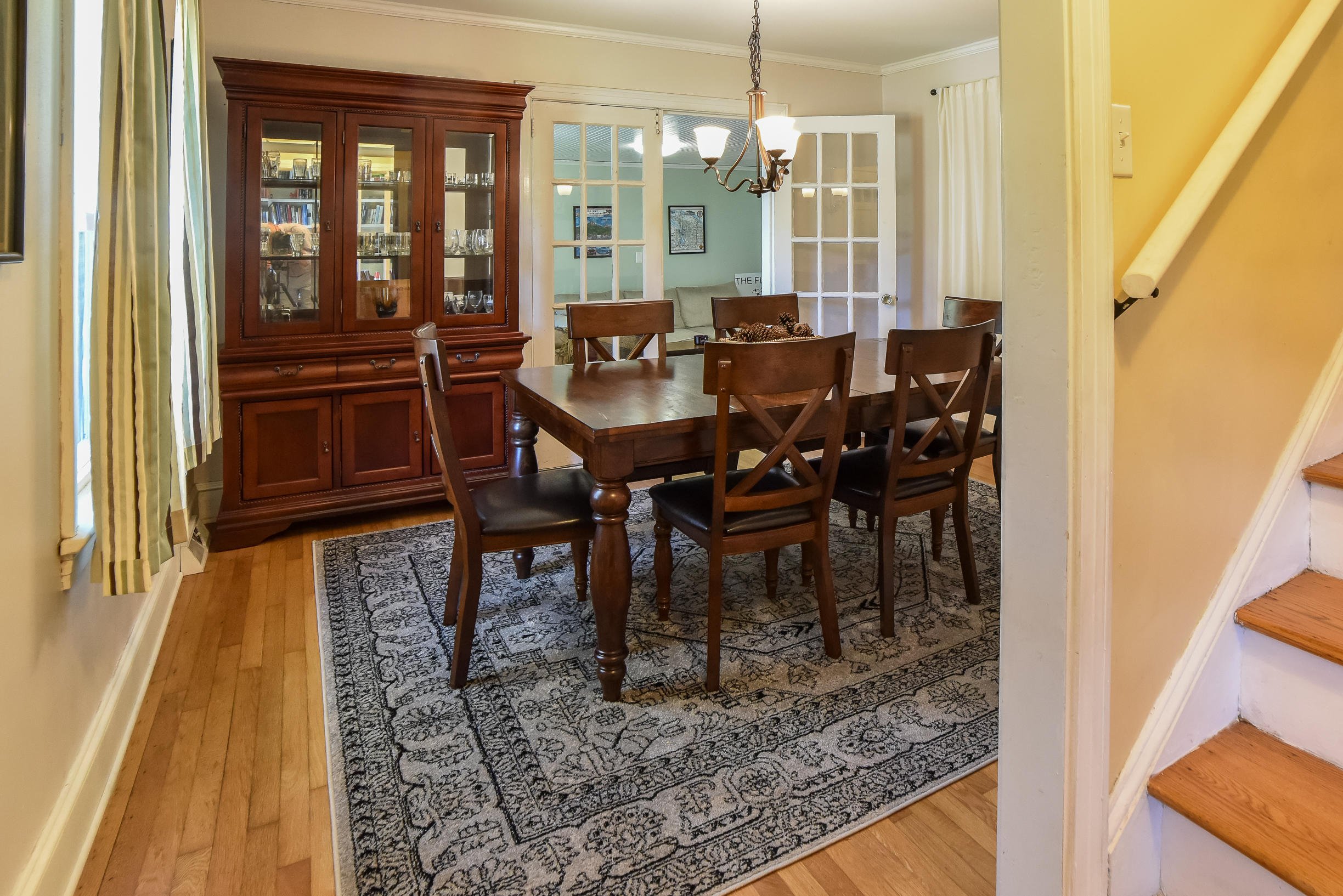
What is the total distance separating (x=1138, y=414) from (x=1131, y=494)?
12cm

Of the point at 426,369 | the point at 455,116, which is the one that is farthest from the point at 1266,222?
the point at 455,116

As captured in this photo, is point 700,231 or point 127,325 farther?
point 700,231

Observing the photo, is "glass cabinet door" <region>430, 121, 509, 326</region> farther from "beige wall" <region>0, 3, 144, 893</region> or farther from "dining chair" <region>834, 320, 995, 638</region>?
"beige wall" <region>0, 3, 144, 893</region>

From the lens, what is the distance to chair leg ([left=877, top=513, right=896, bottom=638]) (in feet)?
7.62

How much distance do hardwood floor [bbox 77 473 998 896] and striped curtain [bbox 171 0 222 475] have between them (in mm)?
619

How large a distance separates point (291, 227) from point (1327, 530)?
3664mm

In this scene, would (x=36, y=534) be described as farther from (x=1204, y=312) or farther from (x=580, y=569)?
(x=1204, y=312)

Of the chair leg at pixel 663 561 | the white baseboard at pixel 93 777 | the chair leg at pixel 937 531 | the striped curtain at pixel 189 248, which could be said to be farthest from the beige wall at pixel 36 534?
the chair leg at pixel 937 531

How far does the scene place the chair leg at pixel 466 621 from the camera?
82.4 inches

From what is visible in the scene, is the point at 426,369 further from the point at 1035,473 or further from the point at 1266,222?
the point at 1266,222

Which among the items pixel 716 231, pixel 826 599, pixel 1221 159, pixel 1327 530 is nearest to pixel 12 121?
pixel 1221 159

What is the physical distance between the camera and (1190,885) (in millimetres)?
1227

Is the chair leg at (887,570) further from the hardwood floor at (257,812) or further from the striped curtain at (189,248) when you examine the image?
the striped curtain at (189,248)

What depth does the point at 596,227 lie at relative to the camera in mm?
4453
